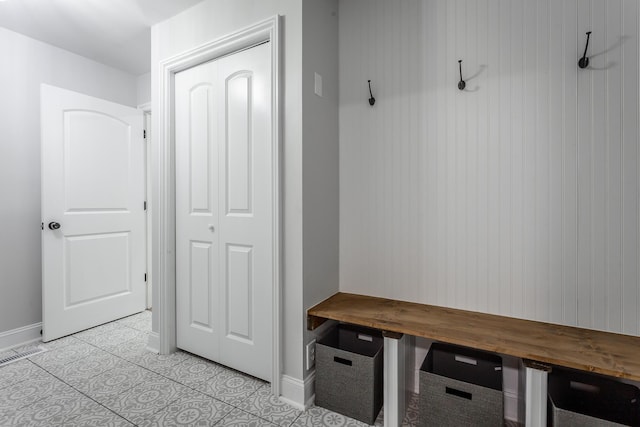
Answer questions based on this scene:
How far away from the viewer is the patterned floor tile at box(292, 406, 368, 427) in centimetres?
158

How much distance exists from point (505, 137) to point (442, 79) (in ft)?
1.51

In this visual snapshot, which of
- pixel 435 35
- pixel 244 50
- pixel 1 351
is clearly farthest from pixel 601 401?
pixel 1 351

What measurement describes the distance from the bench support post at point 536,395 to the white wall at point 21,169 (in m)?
→ 3.42

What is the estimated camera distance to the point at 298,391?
1.72 meters

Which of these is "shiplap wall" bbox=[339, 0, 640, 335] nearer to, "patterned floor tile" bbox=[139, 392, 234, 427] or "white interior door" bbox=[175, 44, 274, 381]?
"white interior door" bbox=[175, 44, 274, 381]

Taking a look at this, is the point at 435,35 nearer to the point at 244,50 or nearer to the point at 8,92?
the point at 244,50

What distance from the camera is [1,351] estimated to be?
7.78 feet

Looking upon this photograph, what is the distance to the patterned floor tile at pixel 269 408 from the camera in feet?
5.29

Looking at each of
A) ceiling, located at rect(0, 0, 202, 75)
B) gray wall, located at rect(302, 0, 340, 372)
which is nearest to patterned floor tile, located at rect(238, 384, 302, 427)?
gray wall, located at rect(302, 0, 340, 372)

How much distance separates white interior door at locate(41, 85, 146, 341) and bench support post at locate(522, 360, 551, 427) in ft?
10.4

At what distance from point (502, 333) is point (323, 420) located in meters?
0.97

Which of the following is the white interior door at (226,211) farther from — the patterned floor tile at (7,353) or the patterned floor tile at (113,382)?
the patterned floor tile at (7,353)

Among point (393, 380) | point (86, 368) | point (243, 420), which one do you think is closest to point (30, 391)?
point (86, 368)

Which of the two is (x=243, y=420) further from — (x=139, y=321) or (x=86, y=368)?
(x=139, y=321)
